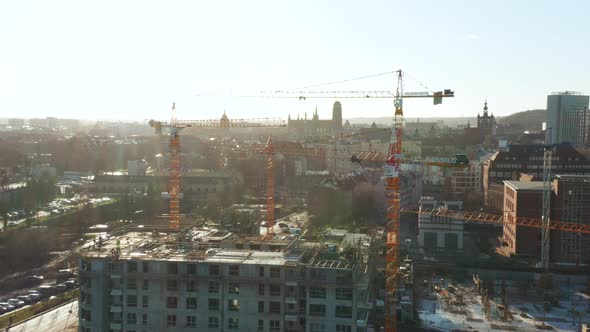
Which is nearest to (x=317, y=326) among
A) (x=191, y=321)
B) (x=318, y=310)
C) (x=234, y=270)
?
(x=318, y=310)

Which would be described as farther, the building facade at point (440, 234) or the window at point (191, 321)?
the building facade at point (440, 234)

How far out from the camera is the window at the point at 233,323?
6574mm

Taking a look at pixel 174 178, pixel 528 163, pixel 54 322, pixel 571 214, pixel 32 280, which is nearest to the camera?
pixel 54 322

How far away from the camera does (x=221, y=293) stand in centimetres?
659

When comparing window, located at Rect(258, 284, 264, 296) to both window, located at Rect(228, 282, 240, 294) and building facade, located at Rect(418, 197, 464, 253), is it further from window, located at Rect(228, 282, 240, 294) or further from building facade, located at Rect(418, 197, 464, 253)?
building facade, located at Rect(418, 197, 464, 253)

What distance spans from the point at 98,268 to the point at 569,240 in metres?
9.29

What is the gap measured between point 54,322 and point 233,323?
3936 millimetres

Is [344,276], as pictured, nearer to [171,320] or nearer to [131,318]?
[171,320]

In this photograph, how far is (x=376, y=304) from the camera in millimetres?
9609

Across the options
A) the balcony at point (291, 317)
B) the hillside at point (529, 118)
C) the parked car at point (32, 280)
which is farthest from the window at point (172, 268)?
the hillside at point (529, 118)

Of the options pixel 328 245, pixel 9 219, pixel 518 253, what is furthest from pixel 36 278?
pixel 518 253

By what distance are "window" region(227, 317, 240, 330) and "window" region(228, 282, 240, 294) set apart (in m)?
0.26

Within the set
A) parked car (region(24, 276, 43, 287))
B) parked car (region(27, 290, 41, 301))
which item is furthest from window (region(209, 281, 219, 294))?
parked car (region(24, 276, 43, 287))

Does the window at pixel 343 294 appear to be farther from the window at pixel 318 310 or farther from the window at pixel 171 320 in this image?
the window at pixel 171 320
